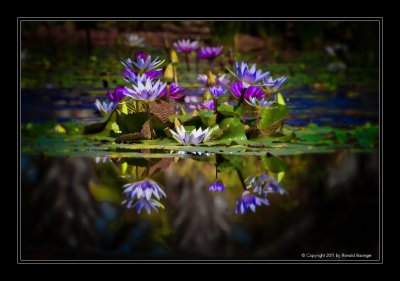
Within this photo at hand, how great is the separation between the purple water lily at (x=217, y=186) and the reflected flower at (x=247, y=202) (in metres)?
0.12

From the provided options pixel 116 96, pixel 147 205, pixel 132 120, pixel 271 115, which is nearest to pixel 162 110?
pixel 132 120

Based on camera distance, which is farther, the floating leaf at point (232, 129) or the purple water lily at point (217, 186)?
the floating leaf at point (232, 129)

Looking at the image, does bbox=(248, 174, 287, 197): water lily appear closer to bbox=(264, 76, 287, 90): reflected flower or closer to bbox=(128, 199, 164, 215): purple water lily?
bbox=(128, 199, 164, 215): purple water lily

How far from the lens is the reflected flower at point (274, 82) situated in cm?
304

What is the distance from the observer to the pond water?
6.77 ft

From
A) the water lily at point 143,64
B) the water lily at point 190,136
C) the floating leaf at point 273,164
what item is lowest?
the floating leaf at point 273,164

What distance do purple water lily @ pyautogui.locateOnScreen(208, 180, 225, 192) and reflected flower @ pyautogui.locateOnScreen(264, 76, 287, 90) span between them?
0.66m

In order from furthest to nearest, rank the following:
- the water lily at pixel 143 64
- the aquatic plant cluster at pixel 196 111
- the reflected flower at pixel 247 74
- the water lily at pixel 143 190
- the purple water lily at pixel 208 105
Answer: the purple water lily at pixel 208 105 < the water lily at pixel 143 64 < the reflected flower at pixel 247 74 < the aquatic plant cluster at pixel 196 111 < the water lily at pixel 143 190

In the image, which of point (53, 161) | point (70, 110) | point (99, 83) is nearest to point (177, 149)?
point (53, 161)

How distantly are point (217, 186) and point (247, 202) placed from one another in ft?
0.67

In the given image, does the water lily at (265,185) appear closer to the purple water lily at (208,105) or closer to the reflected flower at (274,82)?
the reflected flower at (274,82)

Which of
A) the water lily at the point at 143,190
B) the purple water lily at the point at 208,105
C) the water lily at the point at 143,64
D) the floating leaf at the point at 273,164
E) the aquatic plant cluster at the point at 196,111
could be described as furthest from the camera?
the purple water lily at the point at 208,105

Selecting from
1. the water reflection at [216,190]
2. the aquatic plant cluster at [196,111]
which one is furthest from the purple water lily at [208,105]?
the water reflection at [216,190]

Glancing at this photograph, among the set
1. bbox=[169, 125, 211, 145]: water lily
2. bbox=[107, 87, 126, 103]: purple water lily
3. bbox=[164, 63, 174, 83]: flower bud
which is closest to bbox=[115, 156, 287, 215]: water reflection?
bbox=[169, 125, 211, 145]: water lily
